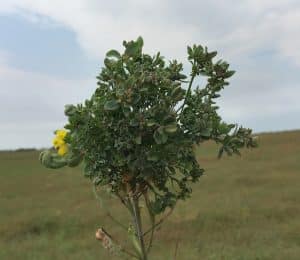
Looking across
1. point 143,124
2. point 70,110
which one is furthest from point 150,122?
point 70,110

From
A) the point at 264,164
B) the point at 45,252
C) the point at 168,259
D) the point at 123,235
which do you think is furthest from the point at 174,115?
the point at 264,164

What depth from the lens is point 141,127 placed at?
3.12 meters

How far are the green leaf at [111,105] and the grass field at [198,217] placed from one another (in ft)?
33.0

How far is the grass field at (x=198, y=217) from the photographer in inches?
555

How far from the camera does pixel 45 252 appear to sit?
48.3 ft

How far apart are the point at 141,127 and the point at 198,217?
1535cm

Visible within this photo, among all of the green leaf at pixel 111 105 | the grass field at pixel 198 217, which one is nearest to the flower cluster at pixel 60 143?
the green leaf at pixel 111 105

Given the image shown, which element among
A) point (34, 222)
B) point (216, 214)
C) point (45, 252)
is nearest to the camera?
point (45, 252)

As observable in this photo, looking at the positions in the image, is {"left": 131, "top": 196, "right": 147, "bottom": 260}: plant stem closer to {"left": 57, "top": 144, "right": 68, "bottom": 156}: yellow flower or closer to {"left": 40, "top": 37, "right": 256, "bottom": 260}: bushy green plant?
{"left": 40, "top": 37, "right": 256, "bottom": 260}: bushy green plant

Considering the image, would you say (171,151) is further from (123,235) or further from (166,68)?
(123,235)

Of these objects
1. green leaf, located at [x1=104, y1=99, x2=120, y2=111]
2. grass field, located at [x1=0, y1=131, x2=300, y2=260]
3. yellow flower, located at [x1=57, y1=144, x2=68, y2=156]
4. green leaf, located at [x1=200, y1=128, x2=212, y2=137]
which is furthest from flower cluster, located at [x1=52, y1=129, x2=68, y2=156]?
grass field, located at [x1=0, y1=131, x2=300, y2=260]

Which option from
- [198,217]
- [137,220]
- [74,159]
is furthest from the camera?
[198,217]

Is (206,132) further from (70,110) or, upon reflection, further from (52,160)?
(52,160)

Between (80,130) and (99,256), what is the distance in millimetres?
10658
